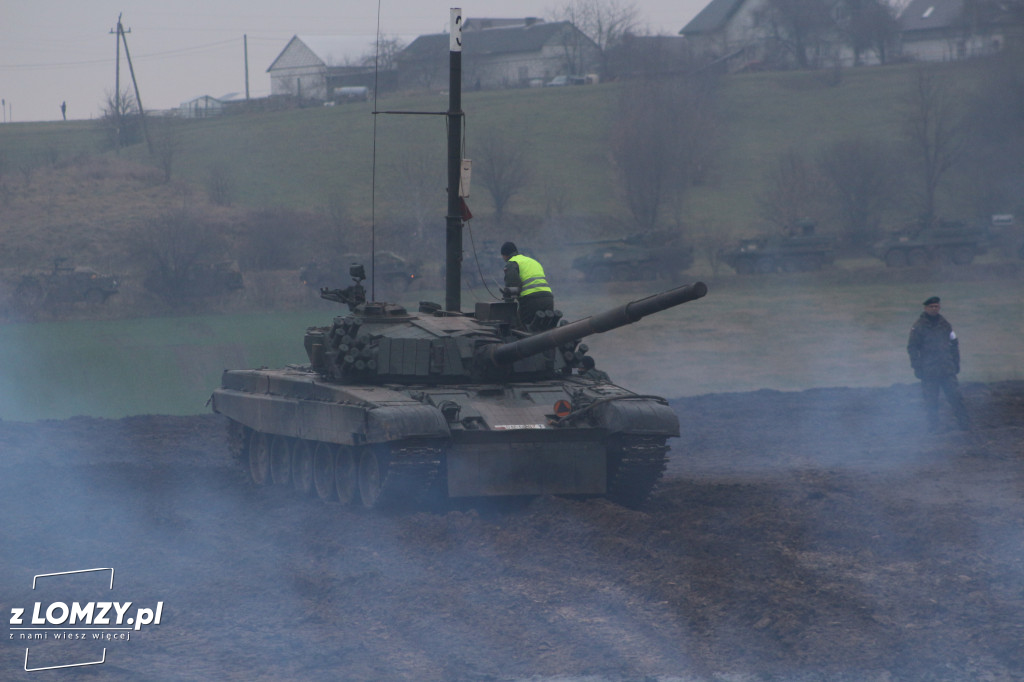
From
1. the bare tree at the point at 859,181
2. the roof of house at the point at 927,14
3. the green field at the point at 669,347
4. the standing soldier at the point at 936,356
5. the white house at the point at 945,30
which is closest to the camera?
the standing soldier at the point at 936,356

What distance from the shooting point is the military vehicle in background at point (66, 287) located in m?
38.8

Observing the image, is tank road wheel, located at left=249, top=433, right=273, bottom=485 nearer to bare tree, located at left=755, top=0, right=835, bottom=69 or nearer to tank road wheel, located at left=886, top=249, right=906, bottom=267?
tank road wheel, located at left=886, top=249, right=906, bottom=267

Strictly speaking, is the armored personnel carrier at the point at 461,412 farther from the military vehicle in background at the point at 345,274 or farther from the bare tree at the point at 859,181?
the bare tree at the point at 859,181

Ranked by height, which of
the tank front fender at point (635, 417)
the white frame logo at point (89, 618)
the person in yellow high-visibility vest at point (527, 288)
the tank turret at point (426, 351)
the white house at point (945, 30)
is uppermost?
the white house at point (945, 30)

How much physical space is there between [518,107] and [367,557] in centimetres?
5826

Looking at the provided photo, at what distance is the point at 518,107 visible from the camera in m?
67.4

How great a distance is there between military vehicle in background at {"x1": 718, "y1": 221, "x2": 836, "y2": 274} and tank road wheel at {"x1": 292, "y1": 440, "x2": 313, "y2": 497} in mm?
30688

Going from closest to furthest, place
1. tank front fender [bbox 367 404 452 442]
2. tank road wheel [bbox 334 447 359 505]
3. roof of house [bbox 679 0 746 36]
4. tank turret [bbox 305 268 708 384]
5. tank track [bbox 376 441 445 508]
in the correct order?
tank front fender [bbox 367 404 452 442] → tank track [bbox 376 441 445 508] → tank road wheel [bbox 334 447 359 505] → tank turret [bbox 305 268 708 384] → roof of house [bbox 679 0 746 36]

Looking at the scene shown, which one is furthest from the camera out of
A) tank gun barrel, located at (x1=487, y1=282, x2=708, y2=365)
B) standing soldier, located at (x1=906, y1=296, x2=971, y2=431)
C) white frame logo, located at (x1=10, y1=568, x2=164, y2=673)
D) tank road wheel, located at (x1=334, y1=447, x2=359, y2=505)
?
standing soldier, located at (x1=906, y1=296, x2=971, y2=431)

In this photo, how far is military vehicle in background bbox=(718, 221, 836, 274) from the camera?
44.2 m

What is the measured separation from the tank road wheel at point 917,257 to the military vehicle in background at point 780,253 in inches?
114

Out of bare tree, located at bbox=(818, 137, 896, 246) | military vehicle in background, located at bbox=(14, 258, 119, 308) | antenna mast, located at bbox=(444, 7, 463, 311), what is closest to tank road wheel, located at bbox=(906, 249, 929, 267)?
bare tree, located at bbox=(818, 137, 896, 246)

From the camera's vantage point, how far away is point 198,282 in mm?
39219

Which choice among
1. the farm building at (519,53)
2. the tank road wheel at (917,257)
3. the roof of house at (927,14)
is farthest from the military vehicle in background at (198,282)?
the roof of house at (927,14)
